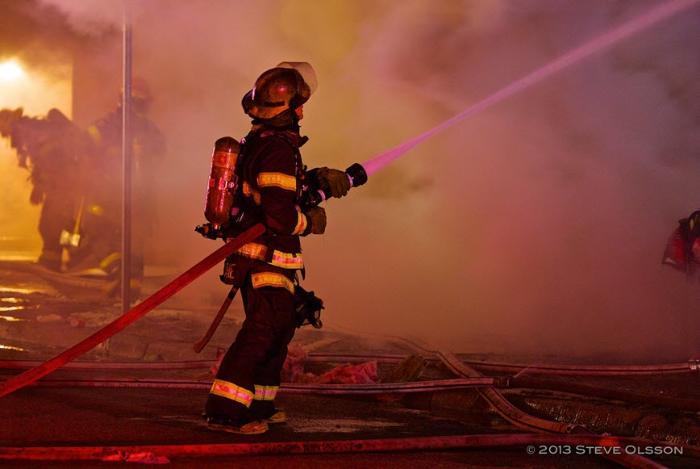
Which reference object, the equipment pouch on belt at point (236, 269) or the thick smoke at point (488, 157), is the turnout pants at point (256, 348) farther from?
the thick smoke at point (488, 157)

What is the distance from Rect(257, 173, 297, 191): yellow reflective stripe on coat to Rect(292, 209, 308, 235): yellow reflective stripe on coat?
125 millimetres

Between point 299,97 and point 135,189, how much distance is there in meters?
6.28

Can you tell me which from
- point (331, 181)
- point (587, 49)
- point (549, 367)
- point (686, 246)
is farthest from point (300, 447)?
point (587, 49)

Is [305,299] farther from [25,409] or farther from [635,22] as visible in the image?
[635,22]

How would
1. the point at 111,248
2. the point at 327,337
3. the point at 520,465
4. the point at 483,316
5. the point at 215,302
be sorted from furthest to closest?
the point at 111,248 < the point at 215,302 < the point at 483,316 < the point at 327,337 < the point at 520,465

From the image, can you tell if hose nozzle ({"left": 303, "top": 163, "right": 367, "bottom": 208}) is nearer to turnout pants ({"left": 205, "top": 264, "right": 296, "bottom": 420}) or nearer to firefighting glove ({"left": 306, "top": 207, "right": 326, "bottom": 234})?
firefighting glove ({"left": 306, "top": 207, "right": 326, "bottom": 234})

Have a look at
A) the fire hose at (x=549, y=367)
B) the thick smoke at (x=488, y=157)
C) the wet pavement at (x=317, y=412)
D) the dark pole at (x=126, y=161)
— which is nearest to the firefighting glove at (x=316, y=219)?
the wet pavement at (x=317, y=412)

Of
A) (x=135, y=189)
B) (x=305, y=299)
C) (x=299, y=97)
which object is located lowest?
(x=305, y=299)

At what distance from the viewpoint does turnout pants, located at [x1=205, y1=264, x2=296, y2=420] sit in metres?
3.34

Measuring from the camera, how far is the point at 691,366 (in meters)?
5.23

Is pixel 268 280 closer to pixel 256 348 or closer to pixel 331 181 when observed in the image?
pixel 256 348

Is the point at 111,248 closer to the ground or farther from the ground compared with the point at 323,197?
farther from the ground

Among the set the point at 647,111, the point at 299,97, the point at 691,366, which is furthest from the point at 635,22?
the point at 299,97

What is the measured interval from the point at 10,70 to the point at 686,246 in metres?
8.31
